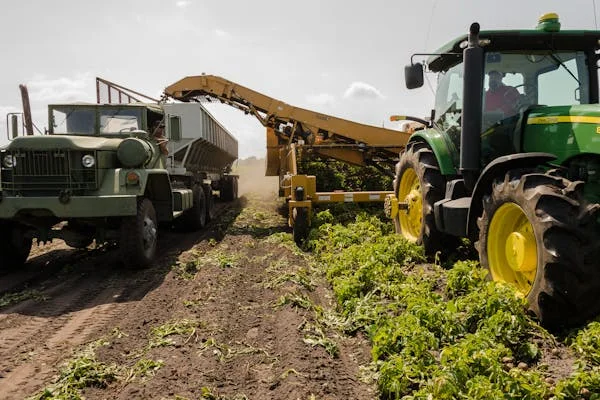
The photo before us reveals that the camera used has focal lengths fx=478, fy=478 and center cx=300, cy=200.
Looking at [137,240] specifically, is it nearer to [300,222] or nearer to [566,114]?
[300,222]

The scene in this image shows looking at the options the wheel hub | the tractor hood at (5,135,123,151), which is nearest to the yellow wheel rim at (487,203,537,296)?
the wheel hub

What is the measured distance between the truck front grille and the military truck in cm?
1

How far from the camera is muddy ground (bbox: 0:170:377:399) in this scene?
10.5 ft

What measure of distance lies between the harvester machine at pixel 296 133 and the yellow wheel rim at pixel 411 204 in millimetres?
2610

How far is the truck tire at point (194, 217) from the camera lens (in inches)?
405

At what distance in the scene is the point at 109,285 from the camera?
19.9 ft

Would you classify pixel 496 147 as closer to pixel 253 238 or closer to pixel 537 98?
pixel 537 98

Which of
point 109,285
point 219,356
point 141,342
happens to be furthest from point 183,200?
point 219,356

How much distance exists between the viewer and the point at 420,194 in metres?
6.52

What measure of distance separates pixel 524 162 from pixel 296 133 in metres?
7.67

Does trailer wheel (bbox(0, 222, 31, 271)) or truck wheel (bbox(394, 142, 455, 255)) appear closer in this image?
truck wheel (bbox(394, 142, 455, 255))

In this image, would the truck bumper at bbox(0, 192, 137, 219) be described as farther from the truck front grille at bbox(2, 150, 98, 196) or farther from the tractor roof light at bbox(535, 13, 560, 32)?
the tractor roof light at bbox(535, 13, 560, 32)

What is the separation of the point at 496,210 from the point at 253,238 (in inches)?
216

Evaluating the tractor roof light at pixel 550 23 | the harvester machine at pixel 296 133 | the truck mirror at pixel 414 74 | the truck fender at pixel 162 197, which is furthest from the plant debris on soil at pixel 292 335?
the harvester machine at pixel 296 133
